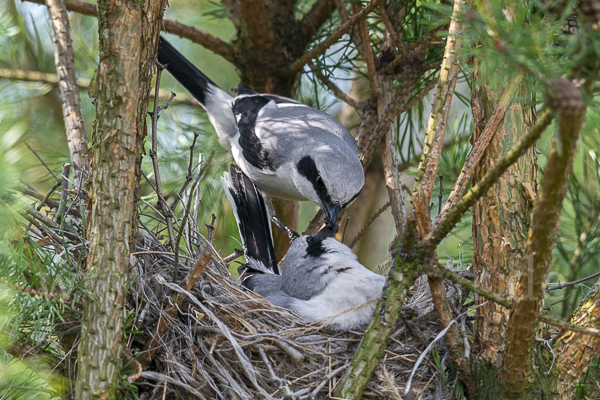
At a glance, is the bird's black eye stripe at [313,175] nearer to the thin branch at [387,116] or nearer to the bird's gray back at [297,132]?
the bird's gray back at [297,132]

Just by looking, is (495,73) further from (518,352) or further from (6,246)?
(6,246)

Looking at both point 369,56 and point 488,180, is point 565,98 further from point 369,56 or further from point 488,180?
point 369,56

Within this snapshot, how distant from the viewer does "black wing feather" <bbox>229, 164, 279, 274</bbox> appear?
8.45 ft

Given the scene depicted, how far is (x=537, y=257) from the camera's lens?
1038mm

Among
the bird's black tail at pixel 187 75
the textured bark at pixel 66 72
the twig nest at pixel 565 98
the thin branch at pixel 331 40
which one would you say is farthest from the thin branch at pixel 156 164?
the bird's black tail at pixel 187 75

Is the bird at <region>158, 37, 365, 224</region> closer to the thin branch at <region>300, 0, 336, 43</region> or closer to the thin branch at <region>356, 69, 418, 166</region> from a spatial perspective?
the thin branch at <region>356, 69, 418, 166</region>

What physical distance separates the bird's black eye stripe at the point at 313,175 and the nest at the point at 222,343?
711 mm

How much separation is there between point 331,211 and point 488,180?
4.25 feet

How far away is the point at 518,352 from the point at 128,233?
0.93m

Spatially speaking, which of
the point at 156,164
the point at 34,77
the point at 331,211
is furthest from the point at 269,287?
the point at 34,77

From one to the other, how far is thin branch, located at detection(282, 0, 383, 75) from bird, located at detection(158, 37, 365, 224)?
0.71ft

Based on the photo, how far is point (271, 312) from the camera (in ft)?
6.30

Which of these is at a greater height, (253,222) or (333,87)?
(333,87)

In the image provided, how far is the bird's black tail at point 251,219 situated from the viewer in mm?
2570
